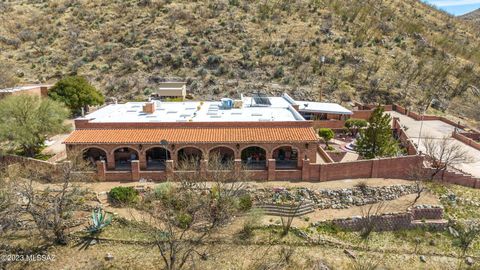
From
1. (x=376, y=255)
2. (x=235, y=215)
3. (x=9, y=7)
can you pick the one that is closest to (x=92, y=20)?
(x=9, y=7)

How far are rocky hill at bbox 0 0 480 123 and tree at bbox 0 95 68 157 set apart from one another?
2470 centimetres

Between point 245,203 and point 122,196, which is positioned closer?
point 245,203

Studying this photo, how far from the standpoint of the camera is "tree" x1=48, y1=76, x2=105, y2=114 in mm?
43062

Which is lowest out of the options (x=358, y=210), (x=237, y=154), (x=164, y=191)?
(x=358, y=210)

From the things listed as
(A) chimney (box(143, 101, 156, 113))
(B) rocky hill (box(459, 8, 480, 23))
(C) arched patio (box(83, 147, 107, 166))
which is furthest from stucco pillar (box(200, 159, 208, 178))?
(B) rocky hill (box(459, 8, 480, 23))

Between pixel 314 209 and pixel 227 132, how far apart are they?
31.5ft

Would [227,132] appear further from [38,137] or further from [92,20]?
[92,20]

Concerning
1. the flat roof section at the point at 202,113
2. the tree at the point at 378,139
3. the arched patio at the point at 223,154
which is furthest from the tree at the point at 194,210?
the tree at the point at 378,139

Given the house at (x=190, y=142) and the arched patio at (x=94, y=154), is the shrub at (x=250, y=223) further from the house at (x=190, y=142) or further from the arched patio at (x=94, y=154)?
the arched patio at (x=94, y=154)

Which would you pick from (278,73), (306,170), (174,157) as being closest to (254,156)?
(306,170)

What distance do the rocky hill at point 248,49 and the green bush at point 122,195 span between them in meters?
32.9

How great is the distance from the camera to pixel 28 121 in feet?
98.5

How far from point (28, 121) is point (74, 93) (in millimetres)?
14232

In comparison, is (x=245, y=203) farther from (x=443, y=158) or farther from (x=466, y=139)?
(x=466, y=139)
